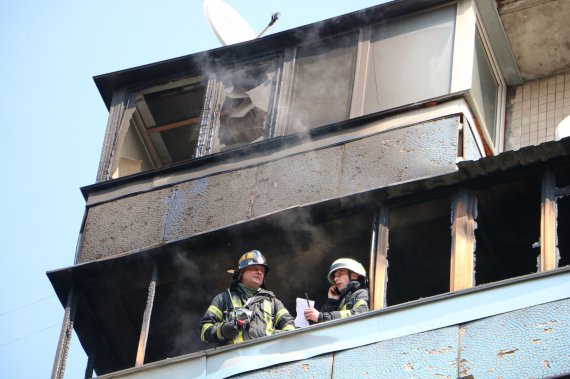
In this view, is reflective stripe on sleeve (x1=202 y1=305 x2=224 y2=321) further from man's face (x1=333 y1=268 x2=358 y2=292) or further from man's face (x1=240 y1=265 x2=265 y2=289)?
man's face (x1=333 y1=268 x2=358 y2=292)

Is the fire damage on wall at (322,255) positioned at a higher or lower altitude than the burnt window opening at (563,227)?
lower

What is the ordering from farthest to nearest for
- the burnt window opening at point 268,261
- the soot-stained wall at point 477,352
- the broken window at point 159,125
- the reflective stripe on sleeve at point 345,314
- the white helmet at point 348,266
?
1. the broken window at point 159,125
2. the burnt window opening at point 268,261
3. the white helmet at point 348,266
4. the reflective stripe on sleeve at point 345,314
5. the soot-stained wall at point 477,352

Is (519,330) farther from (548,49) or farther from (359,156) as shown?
(548,49)

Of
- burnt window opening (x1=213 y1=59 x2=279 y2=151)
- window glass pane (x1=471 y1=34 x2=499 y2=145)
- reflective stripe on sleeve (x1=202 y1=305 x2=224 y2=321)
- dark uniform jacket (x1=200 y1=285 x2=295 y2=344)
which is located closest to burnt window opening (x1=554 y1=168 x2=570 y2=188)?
window glass pane (x1=471 y1=34 x2=499 y2=145)

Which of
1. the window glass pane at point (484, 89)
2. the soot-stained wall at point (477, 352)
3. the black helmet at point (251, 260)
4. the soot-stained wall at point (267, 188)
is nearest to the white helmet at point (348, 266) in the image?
the black helmet at point (251, 260)

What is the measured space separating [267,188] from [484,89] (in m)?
2.59

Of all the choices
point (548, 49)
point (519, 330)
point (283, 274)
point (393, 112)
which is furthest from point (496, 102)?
point (519, 330)

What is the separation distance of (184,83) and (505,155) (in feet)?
14.7

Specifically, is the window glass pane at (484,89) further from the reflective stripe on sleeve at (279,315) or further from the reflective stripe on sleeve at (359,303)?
the reflective stripe on sleeve at (279,315)

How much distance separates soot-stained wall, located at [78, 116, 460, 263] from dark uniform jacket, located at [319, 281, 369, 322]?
1.15 metres

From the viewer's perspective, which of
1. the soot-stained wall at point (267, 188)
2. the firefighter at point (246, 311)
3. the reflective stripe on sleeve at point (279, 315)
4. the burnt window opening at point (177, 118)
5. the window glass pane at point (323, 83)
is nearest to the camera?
the firefighter at point (246, 311)

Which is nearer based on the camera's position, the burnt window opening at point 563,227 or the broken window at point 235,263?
the burnt window opening at point 563,227

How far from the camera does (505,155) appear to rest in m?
15.3

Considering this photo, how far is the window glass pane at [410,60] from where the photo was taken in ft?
55.0
